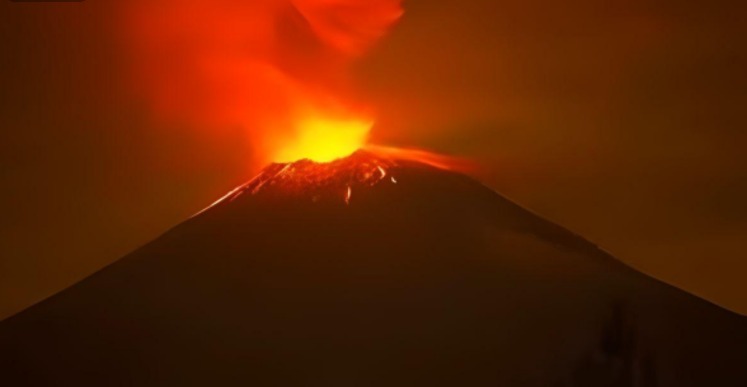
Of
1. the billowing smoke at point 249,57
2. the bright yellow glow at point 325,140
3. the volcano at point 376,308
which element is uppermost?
the billowing smoke at point 249,57

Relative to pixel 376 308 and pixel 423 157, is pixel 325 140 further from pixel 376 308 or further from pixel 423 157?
pixel 376 308

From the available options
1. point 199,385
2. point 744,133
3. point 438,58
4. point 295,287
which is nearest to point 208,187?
point 295,287

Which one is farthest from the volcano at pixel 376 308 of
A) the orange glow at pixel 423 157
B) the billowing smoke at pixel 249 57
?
the billowing smoke at pixel 249 57

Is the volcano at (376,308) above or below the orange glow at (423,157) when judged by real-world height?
below

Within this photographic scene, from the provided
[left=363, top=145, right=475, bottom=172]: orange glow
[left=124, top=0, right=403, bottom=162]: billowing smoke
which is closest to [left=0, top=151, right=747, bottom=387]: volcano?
[left=363, top=145, right=475, bottom=172]: orange glow

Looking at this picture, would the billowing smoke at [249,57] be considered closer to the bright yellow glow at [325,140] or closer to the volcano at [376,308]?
the bright yellow glow at [325,140]

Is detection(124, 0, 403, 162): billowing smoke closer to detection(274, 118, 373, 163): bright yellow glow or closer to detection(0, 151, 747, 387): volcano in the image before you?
detection(274, 118, 373, 163): bright yellow glow
